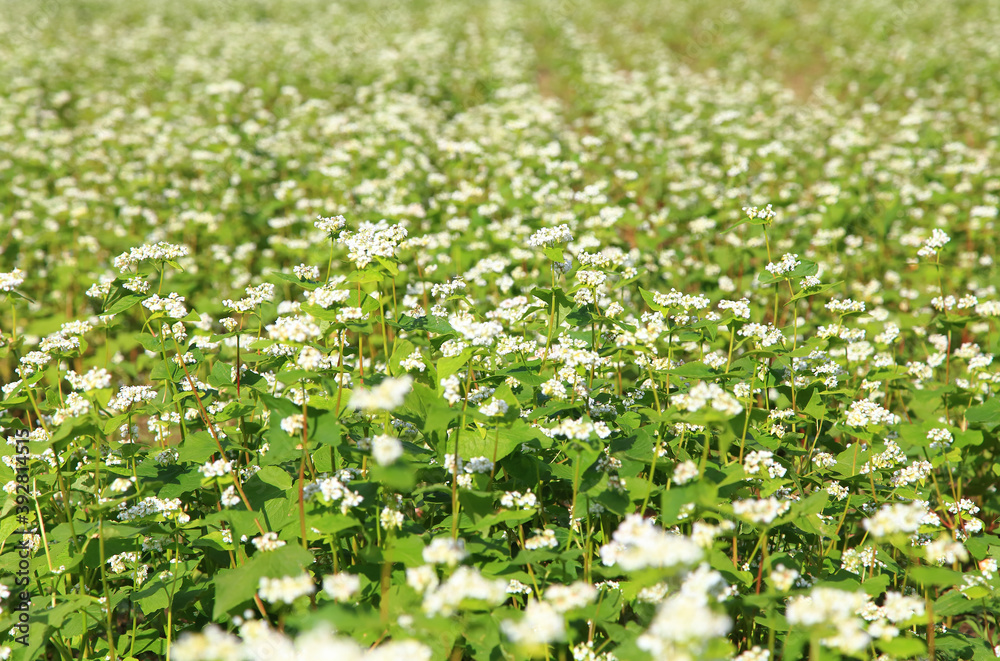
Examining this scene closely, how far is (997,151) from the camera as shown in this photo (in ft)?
31.4

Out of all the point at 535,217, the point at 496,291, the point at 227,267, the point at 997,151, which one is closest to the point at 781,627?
the point at 496,291

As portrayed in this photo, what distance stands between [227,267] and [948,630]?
6234 millimetres

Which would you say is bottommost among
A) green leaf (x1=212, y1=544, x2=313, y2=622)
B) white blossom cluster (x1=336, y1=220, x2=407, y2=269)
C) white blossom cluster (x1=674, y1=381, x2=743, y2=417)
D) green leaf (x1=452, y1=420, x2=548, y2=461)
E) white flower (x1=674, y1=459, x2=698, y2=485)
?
green leaf (x1=212, y1=544, x2=313, y2=622)

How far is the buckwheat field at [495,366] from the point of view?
252cm

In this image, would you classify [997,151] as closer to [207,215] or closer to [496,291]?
[496,291]

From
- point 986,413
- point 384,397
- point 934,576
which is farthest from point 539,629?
point 986,413

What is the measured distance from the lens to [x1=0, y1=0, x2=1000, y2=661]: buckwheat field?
8.26ft

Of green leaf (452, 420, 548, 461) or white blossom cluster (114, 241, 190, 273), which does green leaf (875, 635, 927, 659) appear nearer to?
green leaf (452, 420, 548, 461)

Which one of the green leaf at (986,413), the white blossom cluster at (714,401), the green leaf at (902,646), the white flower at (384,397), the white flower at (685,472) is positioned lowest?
the green leaf at (986,413)

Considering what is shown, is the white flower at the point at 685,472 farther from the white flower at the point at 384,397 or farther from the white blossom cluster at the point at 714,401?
the white flower at the point at 384,397

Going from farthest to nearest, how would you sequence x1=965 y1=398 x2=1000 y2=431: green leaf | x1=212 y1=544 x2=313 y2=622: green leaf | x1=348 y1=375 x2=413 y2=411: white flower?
x1=965 y1=398 x2=1000 y2=431: green leaf, x1=212 y1=544 x2=313 y2=622: green leaf, x1=348 y1=375 x2=413 y2=411: white flower

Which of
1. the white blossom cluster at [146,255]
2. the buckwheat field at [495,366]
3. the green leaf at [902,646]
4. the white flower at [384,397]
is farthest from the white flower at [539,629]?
the white blossom cluster at [146,255]

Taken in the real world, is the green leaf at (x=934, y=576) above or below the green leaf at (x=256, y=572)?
above

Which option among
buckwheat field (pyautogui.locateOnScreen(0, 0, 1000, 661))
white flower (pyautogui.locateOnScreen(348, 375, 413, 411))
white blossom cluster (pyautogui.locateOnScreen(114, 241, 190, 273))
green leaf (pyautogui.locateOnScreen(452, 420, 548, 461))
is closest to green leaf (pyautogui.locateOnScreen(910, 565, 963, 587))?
buckwheat field (pyautogui.locateOnScreen(0, 0, 1000, 661))
